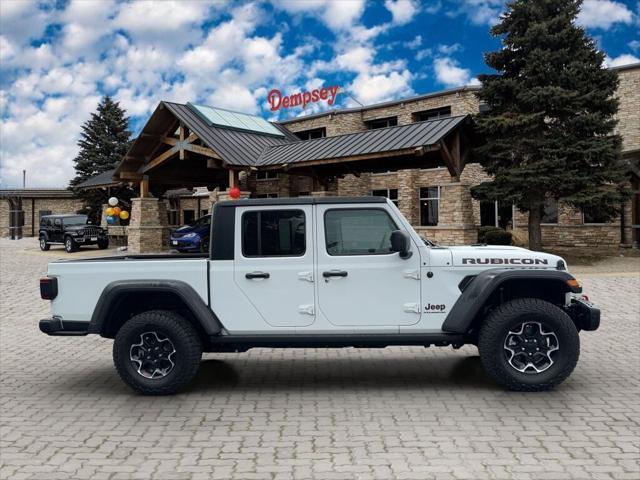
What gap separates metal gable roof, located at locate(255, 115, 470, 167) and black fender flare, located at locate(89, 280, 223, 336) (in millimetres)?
15142

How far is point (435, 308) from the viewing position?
19.4 ft

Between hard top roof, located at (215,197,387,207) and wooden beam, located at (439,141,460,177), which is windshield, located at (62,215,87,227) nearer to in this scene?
wooden beam, located at (439,141,460,177)

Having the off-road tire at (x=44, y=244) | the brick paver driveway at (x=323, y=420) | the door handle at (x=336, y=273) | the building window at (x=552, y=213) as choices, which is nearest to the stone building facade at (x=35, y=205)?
the off-road tire at (x=44, y=244)

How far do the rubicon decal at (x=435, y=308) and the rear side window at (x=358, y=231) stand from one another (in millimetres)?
668

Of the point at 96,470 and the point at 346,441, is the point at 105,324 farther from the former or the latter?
the point at 346,441

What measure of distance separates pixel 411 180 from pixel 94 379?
28.1 metres

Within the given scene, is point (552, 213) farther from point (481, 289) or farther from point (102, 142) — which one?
point (102, 142)

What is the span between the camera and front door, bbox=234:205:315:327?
5.95 meters

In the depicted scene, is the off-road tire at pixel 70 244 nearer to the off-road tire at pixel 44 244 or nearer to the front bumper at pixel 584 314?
the off-road tire at pixel 44 244

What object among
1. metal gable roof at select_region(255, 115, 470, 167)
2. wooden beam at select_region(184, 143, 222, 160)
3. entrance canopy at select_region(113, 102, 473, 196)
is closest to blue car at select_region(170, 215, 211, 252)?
entrance canopy at select_region(113, 102, 473, 196)

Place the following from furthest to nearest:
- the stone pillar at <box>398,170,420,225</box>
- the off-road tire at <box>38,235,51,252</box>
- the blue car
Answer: the stone pillar at <box>398,170,420,225</box> < the off-road tire at <box>38,235,51,252</box> < the blue car

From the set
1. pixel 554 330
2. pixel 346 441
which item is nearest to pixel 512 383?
pixel 554 330

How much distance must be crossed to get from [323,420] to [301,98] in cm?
3784

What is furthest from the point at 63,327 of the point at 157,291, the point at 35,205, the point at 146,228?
the point at 35,205
